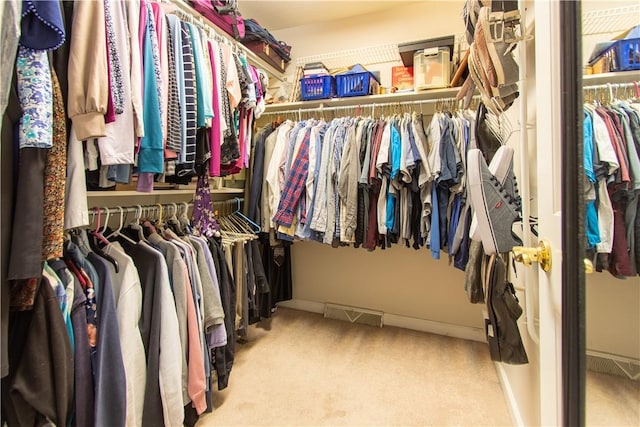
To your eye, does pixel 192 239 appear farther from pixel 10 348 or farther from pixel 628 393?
pixel 628 393

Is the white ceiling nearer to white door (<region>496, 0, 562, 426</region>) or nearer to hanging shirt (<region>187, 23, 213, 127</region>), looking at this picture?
hanging shirt (<region>187, 23, 213, 127</region>)

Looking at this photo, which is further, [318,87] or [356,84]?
[318,87]

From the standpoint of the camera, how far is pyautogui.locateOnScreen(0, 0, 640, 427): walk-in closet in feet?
1.91

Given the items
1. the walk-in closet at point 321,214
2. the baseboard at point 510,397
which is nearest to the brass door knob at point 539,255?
the walk-in closet at point 321,214

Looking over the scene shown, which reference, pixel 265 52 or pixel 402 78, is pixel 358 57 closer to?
pixel 402 78

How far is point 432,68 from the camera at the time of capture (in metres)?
2.01

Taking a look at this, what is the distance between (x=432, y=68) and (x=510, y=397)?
192 cm

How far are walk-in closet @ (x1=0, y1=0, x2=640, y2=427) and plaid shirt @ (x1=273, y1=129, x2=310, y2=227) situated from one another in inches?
0.6

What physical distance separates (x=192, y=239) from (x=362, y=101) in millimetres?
1534

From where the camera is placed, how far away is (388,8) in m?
2.47

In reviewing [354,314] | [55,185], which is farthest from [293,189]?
[55,185]

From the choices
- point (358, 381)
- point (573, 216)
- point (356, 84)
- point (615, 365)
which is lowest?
point (358, 381)

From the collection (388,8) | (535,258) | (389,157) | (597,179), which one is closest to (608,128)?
(597,179)

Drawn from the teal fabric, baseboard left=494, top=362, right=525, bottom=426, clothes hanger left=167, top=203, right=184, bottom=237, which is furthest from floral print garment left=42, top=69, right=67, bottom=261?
baseboard left=494, top=362, right=525, bottom=426
